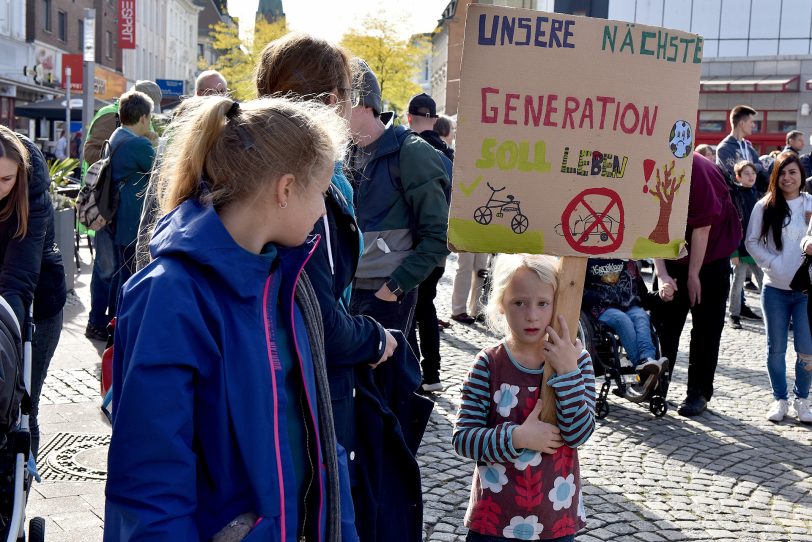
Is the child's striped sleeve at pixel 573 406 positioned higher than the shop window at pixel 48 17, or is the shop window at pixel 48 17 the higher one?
the shop window at pixel 48 17

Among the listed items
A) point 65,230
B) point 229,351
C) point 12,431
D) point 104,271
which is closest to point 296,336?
point 229,351

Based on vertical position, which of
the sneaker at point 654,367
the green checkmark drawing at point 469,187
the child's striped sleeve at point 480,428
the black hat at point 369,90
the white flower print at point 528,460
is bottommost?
the sneaker at point 654,367

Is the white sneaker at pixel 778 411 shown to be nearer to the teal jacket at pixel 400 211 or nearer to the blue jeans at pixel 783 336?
the blue jeans at pixel 783 336

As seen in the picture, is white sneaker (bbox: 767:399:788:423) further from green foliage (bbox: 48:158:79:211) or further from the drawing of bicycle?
green foliage (bbox: 48:158:79:211)

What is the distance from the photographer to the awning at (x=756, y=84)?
34875mm

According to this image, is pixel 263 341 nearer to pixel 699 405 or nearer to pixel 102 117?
pixel 699 405

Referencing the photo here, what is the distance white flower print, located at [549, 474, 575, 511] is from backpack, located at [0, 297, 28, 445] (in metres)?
1.65

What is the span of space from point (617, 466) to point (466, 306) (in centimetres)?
513

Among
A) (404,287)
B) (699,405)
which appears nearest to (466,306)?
(699,405)

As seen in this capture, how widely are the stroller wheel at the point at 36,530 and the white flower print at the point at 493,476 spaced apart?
5.56ft

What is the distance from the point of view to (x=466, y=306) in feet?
34.9

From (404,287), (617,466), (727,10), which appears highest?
(727,10)

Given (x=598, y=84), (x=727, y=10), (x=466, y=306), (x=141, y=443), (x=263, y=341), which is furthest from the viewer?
(x=727, y=10)

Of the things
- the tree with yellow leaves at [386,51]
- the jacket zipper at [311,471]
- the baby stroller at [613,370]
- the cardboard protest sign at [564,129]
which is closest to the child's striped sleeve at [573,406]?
the cardboard protest sign at [564,129]
